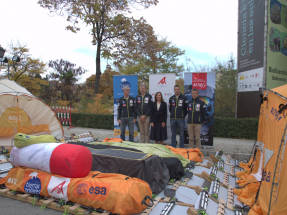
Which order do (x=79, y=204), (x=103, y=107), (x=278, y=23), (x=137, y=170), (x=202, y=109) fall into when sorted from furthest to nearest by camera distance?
(x=103, y=107) < (x=278, y=23) < (x=202, y=109) < (x=137, y=170) < (x=79, y=204)

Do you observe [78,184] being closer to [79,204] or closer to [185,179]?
[79,204]

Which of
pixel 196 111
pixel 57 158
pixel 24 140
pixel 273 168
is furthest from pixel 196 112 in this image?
pixel 24 140

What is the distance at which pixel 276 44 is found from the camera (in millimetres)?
8695

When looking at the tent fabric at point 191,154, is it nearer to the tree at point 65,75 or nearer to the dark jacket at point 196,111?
the dark jacket at point 196,111

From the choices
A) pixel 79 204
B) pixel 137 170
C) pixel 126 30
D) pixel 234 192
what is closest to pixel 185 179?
pixel 234 192

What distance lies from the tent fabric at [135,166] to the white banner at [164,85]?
3725 millimetres

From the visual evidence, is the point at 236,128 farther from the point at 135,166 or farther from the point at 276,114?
the point at 135,166

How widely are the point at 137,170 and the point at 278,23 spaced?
949 centimetres

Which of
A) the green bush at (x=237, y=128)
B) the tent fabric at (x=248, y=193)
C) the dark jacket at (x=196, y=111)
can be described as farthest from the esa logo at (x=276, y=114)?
the green bush at (x=237, y=128)

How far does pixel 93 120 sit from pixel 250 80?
27.6 feet

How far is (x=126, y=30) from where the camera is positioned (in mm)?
16234

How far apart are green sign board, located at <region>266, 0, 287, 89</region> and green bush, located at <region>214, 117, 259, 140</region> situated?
5.77ft

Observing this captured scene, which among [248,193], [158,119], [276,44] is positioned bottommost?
[248,193]

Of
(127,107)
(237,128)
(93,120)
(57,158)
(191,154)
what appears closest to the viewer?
(57,158)
